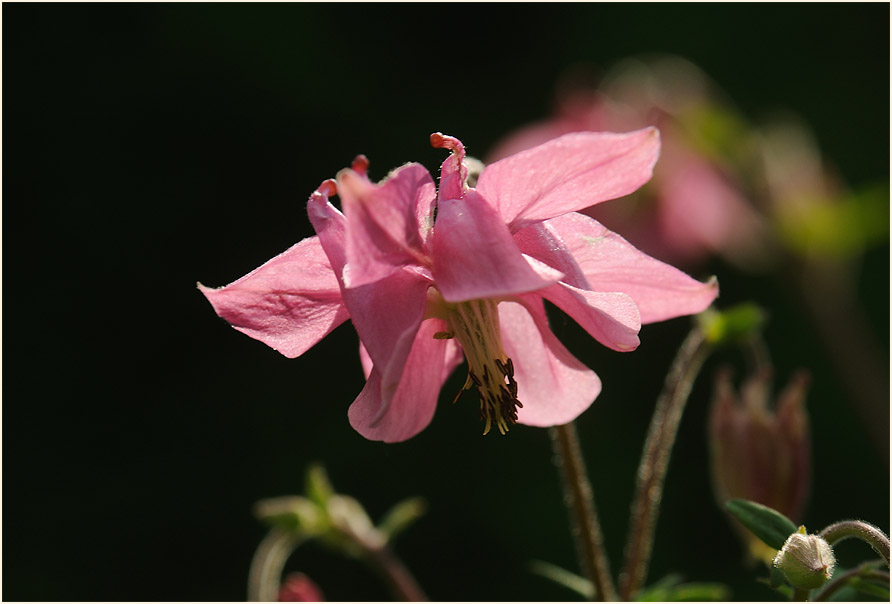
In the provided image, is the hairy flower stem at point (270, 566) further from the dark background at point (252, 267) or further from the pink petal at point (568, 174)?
the dark background at point (252, 267)

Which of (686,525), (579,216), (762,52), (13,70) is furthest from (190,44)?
(579,216)

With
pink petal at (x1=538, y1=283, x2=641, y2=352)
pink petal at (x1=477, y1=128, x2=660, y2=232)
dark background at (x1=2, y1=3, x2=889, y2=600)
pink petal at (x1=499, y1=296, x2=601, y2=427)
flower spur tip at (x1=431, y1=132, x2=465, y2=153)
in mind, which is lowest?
dark background at (x1=2, y1=3, x2=889, y2=600)

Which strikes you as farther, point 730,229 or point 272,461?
point 272,461

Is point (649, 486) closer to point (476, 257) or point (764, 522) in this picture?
point (764, 522)

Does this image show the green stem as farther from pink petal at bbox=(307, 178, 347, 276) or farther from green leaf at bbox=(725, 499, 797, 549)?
pink petal at bbox=(307, 178, 347, 276)

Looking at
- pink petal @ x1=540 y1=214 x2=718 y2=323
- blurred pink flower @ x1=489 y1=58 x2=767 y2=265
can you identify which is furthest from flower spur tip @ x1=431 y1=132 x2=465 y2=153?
blurred pink flower @ x1=489 y1=58 x2=767 y2=265

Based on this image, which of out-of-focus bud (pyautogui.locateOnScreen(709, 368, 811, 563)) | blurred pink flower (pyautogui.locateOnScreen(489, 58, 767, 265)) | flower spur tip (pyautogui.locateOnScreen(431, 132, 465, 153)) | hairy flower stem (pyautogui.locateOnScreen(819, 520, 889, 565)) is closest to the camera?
hairy flower stem (pyautogui.locateOnScreen(819, 520, 889, 565))

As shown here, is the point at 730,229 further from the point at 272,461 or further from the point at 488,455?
the point at 272,461
